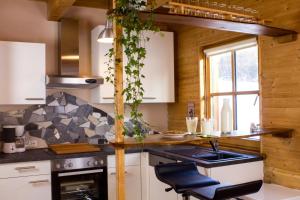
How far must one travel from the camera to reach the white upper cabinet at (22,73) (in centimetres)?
343

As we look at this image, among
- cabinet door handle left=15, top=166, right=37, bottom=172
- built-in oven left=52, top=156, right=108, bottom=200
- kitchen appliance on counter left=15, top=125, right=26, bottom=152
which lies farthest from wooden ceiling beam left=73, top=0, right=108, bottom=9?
cabinet door handle left=15, top=166, right=37, bottom=172

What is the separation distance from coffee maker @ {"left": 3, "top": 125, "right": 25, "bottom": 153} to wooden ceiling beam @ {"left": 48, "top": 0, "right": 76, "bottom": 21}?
1.33 metres

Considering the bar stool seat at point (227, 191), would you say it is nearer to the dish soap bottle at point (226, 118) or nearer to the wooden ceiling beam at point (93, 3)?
the dish soap bottle at point (226, 118)

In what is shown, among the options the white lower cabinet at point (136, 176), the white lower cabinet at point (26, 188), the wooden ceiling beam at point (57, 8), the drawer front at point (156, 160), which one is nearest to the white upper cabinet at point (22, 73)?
the wooden ceiling beam at point (57, 8)

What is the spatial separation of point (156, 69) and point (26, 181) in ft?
6.56

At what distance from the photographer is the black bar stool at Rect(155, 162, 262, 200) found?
192cm

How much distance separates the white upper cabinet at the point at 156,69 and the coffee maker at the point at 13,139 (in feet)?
3.13

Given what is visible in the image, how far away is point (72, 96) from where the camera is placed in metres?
4.10

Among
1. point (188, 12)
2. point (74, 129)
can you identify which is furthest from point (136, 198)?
point (188, 12)

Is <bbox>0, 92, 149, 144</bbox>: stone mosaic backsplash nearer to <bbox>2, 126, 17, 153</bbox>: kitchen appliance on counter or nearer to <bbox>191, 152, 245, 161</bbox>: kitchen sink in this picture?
<bbox>2, 126, 17, 153</bbox>: kitchen appliance on counter

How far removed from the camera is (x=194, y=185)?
220cm

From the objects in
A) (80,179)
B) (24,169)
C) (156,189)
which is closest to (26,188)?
(24,169)

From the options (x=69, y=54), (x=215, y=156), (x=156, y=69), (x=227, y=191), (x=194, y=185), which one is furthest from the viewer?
(x=156, y=69)

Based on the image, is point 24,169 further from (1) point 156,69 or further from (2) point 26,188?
(1) point 156,69
